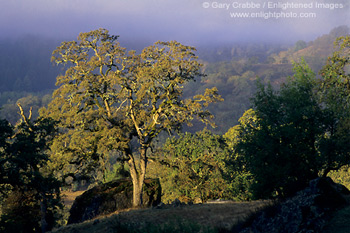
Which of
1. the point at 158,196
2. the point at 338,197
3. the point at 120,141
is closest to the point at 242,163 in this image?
the point at 158,196

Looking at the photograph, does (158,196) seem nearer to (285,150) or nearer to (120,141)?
(120,141)

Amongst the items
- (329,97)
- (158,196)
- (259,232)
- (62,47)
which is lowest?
(158,196)

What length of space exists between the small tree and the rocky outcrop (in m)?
18.6

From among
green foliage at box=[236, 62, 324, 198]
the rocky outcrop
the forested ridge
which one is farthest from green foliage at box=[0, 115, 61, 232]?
the rocky outcrop

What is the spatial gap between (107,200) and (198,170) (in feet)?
52.2

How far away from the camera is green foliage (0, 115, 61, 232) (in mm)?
22312

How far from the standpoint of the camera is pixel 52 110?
3384 centimetres

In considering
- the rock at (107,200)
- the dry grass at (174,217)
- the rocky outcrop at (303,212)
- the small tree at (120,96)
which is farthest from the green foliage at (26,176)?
the rocky outcrop at (303,212)

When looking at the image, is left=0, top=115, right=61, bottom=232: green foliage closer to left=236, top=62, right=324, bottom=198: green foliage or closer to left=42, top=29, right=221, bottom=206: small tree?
left=42, top=29, right=221, bottom=206: small tree

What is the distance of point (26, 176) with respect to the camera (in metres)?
24.9

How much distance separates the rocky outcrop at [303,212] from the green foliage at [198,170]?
26.5 metres

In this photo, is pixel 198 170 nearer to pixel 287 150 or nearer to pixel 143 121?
pixel 143 121

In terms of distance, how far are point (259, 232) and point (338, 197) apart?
12.1 ft

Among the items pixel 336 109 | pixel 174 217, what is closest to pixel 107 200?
pixel 174 217
